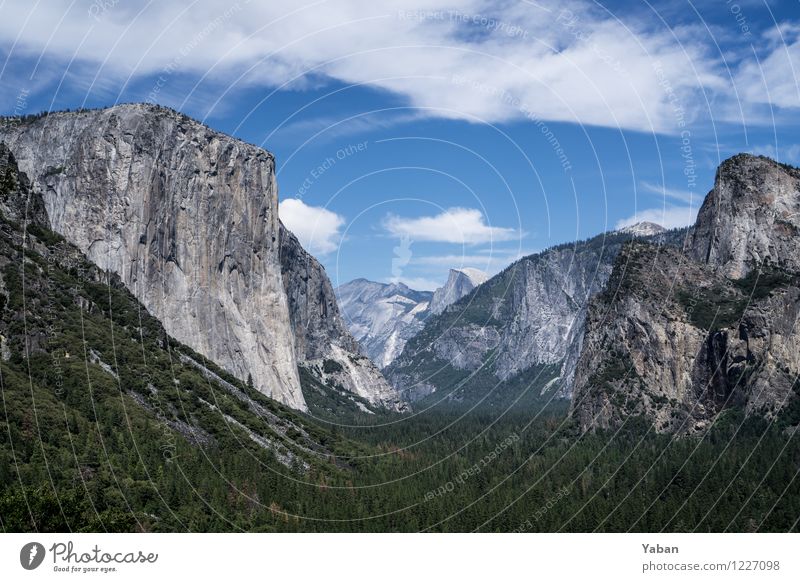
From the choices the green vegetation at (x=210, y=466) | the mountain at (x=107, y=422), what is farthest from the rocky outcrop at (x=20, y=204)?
the green vegetation at (x=210, y=466)

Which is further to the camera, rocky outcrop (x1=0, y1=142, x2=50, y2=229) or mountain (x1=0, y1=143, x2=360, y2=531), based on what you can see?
rocky outcrop (x1=0, y1=142, x2=50, y2=229)

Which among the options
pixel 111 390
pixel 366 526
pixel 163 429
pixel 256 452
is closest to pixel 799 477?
pixel 366 526

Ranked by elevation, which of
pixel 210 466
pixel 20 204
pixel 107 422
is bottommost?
pixel 210 466

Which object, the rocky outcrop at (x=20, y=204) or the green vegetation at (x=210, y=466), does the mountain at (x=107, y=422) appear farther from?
the rocky outcrop at (x=20, y=204)

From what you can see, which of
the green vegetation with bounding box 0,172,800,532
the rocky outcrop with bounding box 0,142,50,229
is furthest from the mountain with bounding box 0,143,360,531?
the rocky outcrop with bounding box 0,142,50,229

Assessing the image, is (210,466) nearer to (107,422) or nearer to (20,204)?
(107,422)

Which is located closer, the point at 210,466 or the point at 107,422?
the point at 107,422

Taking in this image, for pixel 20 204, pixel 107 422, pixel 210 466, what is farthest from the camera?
pixel 20 204

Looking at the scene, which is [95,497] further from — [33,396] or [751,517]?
[751,517]

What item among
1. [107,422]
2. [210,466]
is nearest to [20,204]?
[107,422]

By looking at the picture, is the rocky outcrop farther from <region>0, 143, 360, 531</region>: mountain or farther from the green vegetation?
the green vegetation


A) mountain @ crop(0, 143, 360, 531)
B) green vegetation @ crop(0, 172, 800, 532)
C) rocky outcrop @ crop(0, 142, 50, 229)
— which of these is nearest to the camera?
mountain @ crop(0, 143, 360, 531)
